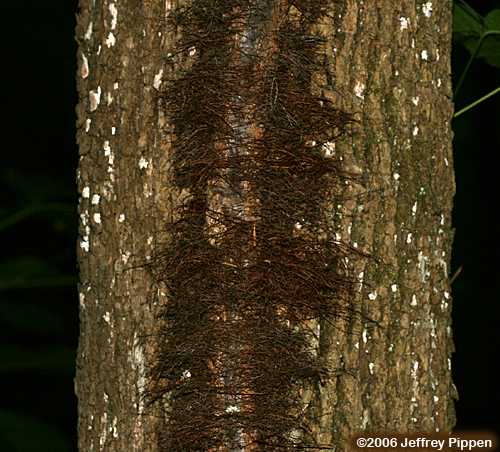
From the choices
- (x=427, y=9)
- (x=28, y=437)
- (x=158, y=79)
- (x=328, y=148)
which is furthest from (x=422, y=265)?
(x=28, y=437)

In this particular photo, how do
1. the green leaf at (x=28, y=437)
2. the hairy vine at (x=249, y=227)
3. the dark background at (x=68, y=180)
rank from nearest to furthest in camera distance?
the hairy vine at (x=249, y=227) → the green leaf at (x=28, y=437) → the dark background at (x=68, y=180)

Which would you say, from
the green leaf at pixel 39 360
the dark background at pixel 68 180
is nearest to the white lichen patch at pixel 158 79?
the green leaf at pixel 39 360

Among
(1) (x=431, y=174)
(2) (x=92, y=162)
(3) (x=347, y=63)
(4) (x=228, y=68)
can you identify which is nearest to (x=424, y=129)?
(1) (x=431, y=174)

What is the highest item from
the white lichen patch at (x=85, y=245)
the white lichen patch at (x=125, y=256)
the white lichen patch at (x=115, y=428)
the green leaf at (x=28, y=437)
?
the white lichen patch at (x=85, y=245)

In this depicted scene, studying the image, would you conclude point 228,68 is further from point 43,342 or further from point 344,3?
point 43,342

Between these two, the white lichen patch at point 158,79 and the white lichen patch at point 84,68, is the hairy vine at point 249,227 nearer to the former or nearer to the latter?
the white lichen patch at point 158,79

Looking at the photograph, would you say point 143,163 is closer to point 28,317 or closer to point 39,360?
point 39,360

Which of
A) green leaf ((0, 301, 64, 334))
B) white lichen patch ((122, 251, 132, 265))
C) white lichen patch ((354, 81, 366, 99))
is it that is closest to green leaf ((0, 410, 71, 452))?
green leaf ((0, 301, 64, 334))

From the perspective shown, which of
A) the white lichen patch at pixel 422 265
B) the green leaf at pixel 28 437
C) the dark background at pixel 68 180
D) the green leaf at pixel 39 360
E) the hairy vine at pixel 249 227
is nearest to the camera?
the hairy vine at pixel 249 227
